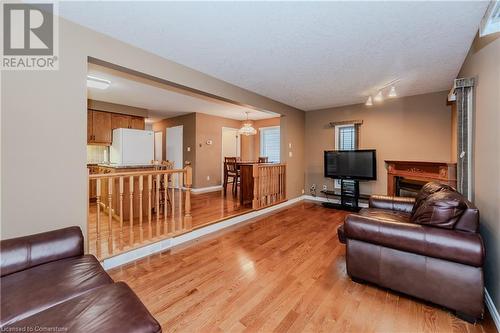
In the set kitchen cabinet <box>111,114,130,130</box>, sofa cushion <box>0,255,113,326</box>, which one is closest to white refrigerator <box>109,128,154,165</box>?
kitchen cabinet <box>111,114,130,130</box>

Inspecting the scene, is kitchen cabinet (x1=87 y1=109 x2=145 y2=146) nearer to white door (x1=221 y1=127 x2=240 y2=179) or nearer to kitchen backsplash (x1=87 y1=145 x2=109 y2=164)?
kitchen backsplash (x1=87 y1=145 x2=109 y2=164)

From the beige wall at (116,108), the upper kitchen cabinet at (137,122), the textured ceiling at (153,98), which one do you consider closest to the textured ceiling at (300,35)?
the textured ceiling at (153,98)

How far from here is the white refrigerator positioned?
14.3ft

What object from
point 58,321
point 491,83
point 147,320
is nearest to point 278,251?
point 147,320

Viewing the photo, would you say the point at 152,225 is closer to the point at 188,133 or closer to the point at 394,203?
the point at 394,203

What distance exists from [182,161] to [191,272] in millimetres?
5089

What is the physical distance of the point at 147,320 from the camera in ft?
3.24

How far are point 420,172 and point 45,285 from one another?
490 cm

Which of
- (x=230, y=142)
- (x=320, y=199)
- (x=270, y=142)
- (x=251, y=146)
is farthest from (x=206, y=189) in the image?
(x=320, y=199)

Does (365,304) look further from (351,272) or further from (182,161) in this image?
(182,161)

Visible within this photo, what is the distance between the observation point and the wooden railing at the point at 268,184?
14.5ft

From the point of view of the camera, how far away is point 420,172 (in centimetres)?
377

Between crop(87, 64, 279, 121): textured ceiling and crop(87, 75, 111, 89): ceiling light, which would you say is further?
crop(87, 64, 279, 121): textured ceiling

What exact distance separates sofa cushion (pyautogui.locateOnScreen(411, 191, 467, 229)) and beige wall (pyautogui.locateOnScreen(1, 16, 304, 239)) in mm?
3067
